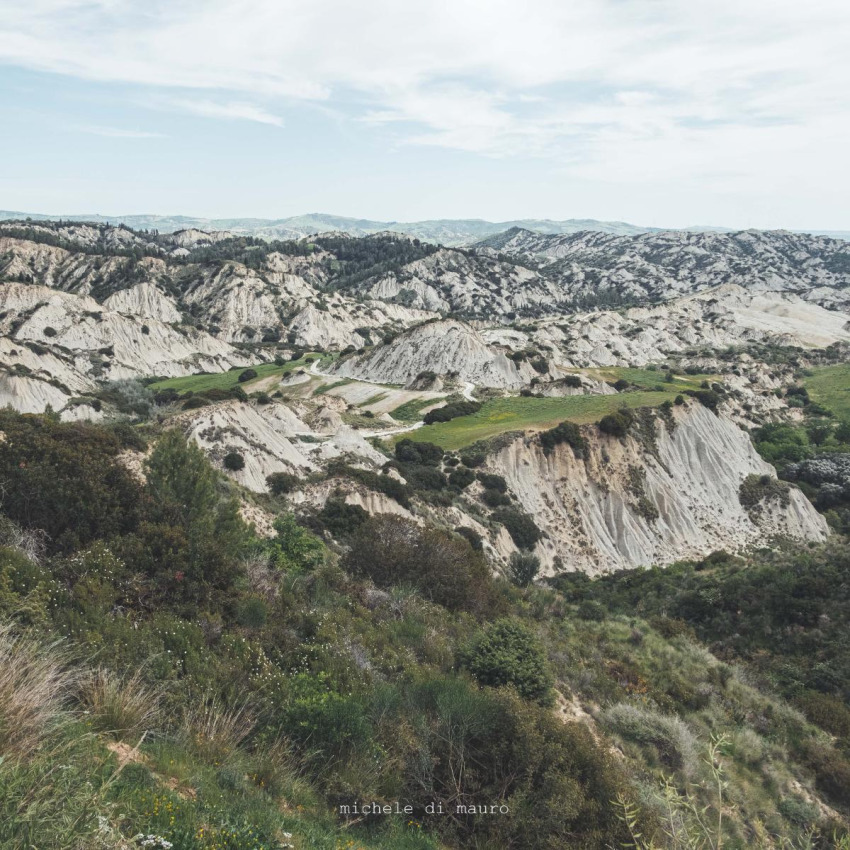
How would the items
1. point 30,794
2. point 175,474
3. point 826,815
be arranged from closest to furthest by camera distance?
point 30,794 → point 826,815 → point 175,474

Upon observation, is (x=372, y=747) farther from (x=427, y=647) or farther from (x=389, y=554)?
(x=389, y=554)

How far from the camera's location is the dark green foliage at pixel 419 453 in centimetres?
4522

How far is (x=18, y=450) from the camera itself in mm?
14109

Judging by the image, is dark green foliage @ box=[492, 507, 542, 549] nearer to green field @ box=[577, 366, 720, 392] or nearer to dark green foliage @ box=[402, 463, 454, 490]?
dark green foliage @ box=[402, 463, 454, 490]

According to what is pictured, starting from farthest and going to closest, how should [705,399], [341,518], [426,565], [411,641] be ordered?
[705,399] → [341,518] → [426,565] → [411,641]

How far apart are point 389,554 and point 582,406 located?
42333 millimetres

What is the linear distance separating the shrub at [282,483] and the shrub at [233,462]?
1799mm

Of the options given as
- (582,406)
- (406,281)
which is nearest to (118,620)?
(582,406)

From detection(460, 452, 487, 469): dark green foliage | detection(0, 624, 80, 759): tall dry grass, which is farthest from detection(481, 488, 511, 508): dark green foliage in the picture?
detection(0, 624, 80, 759): tall dry grass

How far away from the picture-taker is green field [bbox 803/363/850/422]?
3656 inches

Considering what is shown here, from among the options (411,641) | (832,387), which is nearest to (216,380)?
(411,641)

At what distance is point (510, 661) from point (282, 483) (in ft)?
72.0

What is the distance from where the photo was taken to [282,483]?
3133 cm

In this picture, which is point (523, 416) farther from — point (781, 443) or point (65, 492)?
point (65, 492)
